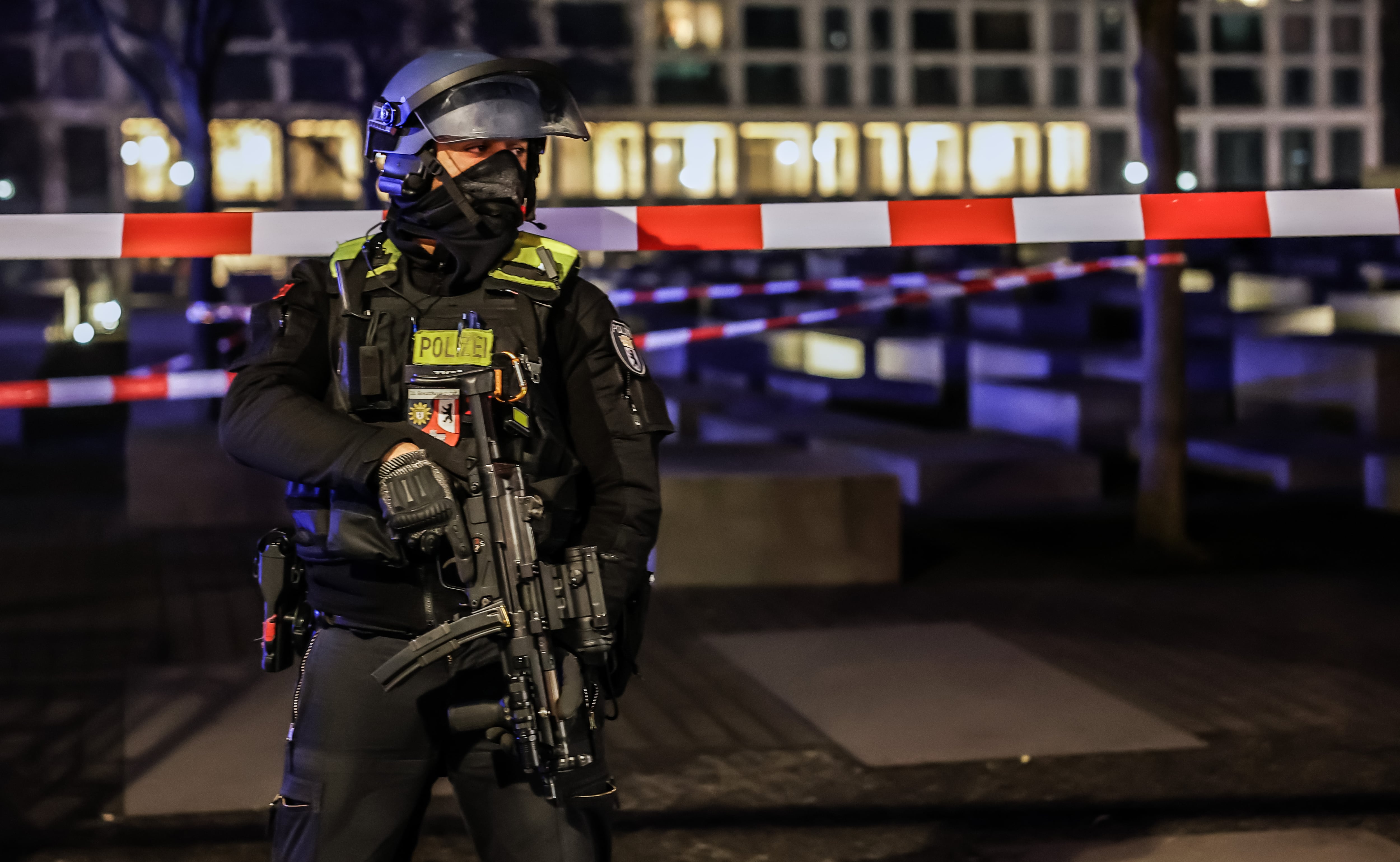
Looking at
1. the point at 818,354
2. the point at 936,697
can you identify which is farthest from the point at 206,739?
the point at 818,354

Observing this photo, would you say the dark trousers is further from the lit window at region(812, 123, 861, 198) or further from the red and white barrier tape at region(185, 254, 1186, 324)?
the lit window at region(812, 123, 861, 198)

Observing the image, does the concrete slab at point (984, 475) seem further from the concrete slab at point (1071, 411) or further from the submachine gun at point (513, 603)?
the submachine gun at point (513, 603)

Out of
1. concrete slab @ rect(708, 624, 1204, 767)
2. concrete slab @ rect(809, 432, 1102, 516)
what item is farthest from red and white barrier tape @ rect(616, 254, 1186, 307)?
concrete slab @ rect(708, 624, 1204, 767)

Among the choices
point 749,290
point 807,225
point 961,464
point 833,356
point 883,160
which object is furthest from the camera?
point 883,160

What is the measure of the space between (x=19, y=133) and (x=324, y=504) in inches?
1574

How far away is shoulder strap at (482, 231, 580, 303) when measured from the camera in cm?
315

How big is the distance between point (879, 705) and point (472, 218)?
3.69 m

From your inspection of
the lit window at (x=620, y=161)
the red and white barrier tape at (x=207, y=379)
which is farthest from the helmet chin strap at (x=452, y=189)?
the lit window at (x=620, y=161)

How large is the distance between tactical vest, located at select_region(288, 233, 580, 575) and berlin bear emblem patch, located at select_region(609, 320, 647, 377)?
121 mm

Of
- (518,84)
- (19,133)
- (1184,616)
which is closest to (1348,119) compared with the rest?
(19,133)

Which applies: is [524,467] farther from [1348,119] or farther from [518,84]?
[1348,119]

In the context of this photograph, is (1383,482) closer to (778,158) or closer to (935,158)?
(778,158)

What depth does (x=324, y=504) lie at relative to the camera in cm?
310

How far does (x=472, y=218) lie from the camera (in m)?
3.10
